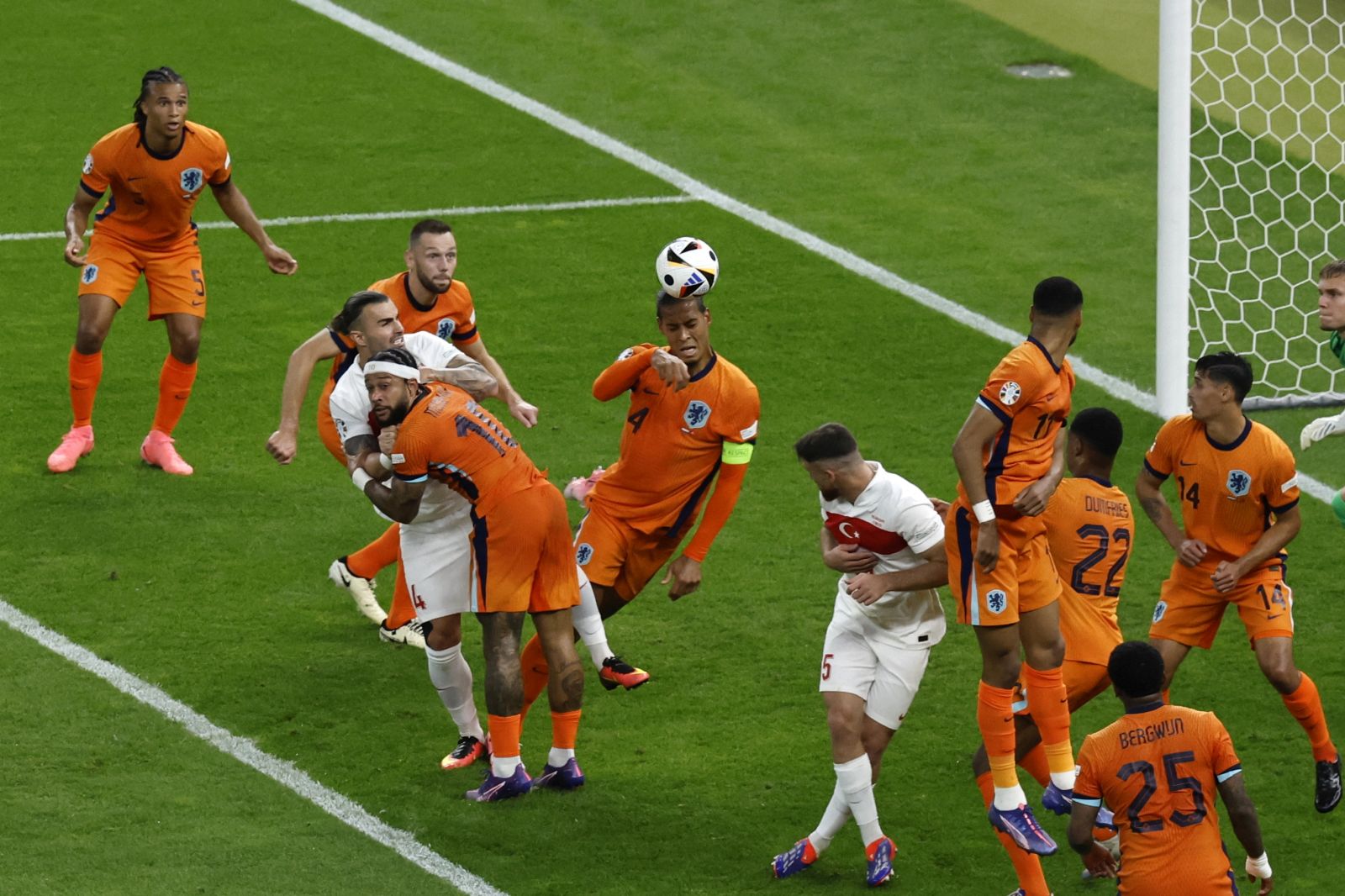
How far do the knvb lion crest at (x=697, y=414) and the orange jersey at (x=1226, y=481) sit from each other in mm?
1742

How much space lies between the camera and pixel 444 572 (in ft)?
26.1

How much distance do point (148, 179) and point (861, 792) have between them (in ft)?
18.2

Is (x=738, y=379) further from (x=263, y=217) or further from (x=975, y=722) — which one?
(x=263, y=217)

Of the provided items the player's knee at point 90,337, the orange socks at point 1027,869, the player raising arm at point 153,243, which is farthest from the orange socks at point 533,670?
the player's knee at point 90,337

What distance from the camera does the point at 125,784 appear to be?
8031mm

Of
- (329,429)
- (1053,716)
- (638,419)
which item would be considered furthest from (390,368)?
(1053,716)

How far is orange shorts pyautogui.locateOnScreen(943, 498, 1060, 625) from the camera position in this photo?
7305 mm

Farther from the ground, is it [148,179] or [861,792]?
[148,179]

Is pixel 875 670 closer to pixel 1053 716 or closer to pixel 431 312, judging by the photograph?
pixel 1053 716

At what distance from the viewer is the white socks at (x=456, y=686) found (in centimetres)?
802

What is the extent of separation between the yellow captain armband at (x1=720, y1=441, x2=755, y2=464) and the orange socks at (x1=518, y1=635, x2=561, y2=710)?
1.04m

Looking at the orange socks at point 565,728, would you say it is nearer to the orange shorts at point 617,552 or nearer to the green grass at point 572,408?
the green grass at point 572,408

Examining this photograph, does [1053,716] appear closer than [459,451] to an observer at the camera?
Yes

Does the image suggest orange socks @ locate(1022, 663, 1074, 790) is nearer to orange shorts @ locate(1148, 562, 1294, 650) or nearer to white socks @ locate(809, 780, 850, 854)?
white socks @ locate(809, 780, 850, 854)
